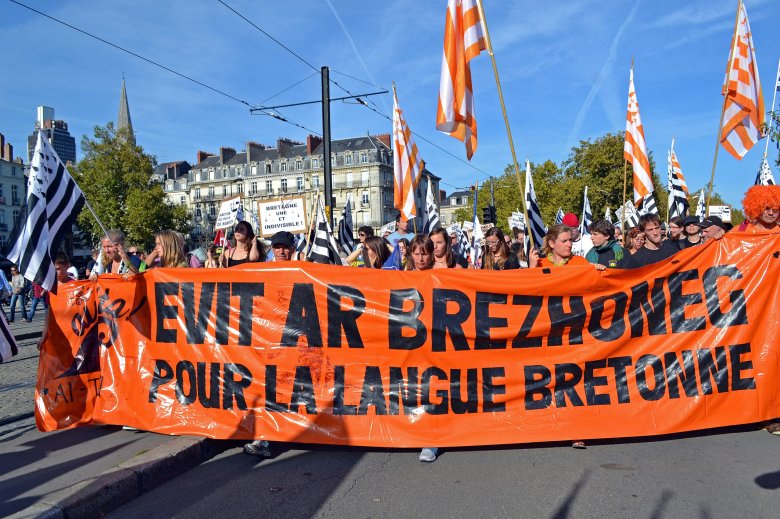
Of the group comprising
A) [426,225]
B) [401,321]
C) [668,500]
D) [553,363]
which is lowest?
[668,500]

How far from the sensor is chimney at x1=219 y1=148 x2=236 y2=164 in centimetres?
9588

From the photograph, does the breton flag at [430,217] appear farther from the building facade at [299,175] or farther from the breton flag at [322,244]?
the building facade at [299,175]

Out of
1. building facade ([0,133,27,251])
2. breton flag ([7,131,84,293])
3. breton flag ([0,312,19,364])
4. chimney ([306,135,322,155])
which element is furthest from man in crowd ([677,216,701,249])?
building facade ([0,133,27,251])

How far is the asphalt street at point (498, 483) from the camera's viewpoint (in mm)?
3867

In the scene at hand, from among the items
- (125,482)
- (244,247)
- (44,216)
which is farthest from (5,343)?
(244,247)

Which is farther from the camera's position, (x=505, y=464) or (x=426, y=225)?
(x=426, y=225)

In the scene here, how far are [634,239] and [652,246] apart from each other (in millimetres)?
1173

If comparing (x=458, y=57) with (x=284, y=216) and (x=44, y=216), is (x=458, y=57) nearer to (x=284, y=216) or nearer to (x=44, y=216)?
(x=44, y=216)

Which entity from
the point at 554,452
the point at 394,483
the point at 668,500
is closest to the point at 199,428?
the point at 394,483

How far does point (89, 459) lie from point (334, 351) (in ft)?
6.36

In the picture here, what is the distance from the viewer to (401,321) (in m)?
5.19

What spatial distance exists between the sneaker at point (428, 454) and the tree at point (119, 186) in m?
54.1

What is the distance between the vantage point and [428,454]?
483cm

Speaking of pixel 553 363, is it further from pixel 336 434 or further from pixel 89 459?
pixel 89 459
